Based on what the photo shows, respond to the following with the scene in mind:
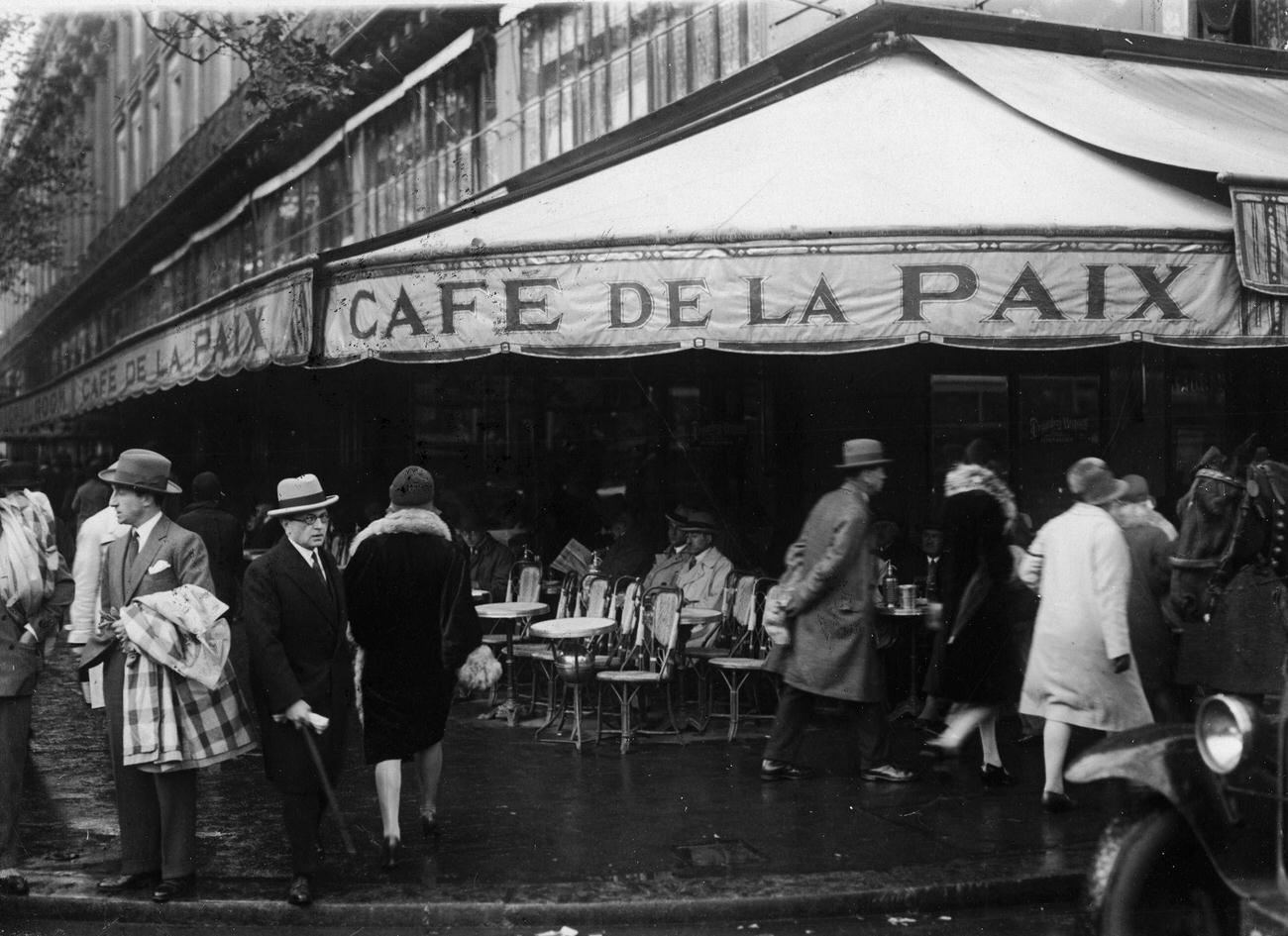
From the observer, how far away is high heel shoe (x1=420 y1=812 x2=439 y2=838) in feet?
21.6

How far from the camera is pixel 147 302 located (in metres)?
32.2

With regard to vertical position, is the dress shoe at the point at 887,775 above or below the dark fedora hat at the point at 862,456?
below

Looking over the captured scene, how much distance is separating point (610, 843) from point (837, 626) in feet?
6.09

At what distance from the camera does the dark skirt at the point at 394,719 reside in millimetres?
6230

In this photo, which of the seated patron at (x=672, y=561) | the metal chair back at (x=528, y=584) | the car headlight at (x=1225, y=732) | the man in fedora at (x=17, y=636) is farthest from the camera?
the metal chair back at (x=528, y=584)

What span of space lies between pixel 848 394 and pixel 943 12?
362 cm

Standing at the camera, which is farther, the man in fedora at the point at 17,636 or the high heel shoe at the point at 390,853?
the high heel shoe at the point at 390,853

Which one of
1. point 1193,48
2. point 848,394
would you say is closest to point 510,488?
point 848,394

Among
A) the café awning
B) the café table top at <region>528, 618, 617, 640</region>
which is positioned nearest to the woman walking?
the café awning

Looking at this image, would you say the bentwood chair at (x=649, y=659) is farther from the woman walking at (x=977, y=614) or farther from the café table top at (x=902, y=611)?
the woman walking at (x=977, y=614)

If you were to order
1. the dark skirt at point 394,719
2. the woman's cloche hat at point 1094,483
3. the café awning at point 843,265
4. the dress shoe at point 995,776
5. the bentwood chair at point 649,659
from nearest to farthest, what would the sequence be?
1. the dark skirt at point 394,719
2. the woman's cloche hat at point 1094,483
3. the dress shoe at point 995,776
4. the café awning at point 843,265
5. the bentwood chair at point 649,659

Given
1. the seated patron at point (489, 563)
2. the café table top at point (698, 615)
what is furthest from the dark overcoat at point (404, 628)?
the seated patron at point (489, 563)

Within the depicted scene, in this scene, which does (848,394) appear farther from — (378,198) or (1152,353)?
(378,198)

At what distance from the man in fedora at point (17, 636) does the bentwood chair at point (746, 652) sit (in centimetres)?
428
